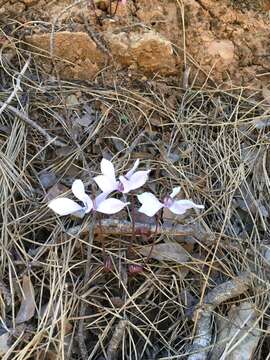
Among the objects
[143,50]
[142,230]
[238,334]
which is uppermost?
[143,50]

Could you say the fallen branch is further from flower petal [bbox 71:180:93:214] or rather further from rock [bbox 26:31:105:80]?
rock [bbox 26:31:105:80]

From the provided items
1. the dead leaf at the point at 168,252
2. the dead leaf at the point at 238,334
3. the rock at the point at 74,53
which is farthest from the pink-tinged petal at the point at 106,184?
the rock at the point at 74,53

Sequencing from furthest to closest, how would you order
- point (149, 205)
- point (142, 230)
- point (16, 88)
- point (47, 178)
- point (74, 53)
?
point (74, 53) < point (16, 88) < point (47, 178) < point (142, 230) < point (149, 205)

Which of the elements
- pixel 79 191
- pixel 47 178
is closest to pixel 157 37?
pixel 47 178

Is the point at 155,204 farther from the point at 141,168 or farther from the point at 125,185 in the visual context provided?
the point at 141,168

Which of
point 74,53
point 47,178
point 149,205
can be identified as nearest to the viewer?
point 149,205

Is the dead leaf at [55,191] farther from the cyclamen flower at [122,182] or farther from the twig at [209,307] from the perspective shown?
the twig at [209,307]
